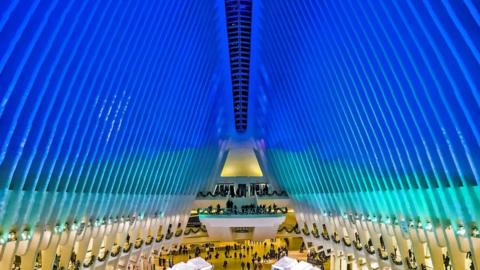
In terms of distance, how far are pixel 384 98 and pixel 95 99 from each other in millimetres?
10051

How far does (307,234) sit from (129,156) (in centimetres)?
2617

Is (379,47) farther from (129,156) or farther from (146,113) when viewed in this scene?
(129,156)

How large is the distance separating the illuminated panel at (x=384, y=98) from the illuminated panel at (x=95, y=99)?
6.06m

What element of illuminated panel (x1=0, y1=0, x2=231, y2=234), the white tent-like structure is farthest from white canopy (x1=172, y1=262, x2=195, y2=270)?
the white tent-like structure

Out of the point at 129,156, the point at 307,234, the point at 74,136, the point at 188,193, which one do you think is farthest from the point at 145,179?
the point at 307,234

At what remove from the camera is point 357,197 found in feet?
87.7

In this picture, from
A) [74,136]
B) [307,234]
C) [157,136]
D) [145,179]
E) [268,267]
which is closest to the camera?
[74,136]

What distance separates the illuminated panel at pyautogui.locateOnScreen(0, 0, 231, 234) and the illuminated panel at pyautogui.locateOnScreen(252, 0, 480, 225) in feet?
19.9

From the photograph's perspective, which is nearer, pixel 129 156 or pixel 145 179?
pixel 129 156

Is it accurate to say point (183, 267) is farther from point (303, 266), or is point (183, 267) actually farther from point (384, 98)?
point (384, 98)

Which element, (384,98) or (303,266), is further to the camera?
(303,266)

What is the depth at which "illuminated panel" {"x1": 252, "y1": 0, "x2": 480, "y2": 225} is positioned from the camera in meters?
12.5

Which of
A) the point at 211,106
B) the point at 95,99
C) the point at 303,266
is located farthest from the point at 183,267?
the point at 211,106

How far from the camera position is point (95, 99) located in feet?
55.5
